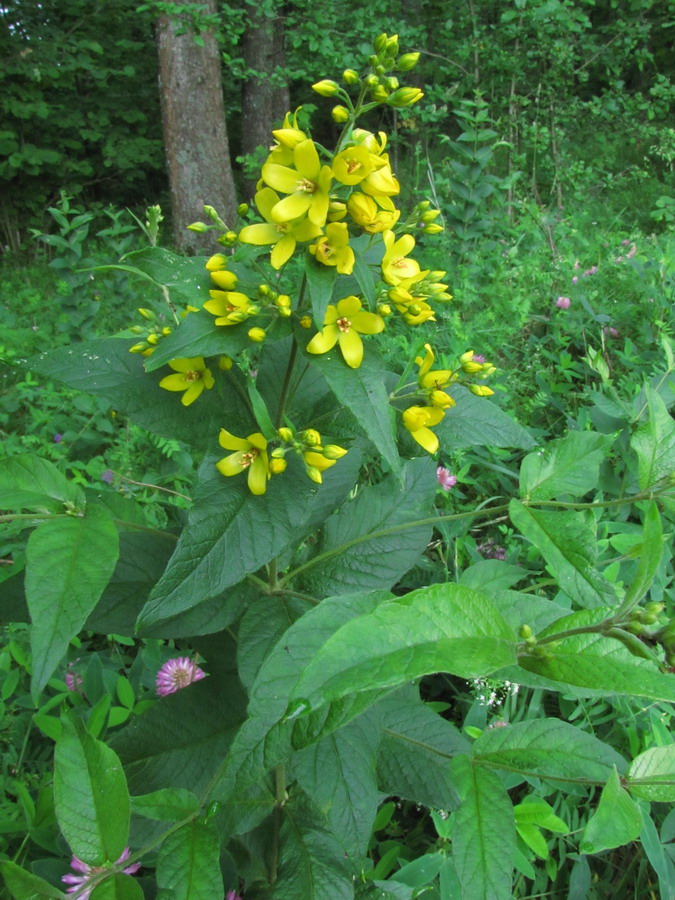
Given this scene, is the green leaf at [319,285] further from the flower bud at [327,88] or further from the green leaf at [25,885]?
the green leaf at [25,885]

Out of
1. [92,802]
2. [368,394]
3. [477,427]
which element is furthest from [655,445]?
[92,802]

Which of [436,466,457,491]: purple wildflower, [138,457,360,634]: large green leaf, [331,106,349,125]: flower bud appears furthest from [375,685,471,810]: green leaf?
[331,106,349,125]: flower bud

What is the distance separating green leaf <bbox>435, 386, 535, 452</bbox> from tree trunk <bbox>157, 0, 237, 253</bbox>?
3972 millimetres

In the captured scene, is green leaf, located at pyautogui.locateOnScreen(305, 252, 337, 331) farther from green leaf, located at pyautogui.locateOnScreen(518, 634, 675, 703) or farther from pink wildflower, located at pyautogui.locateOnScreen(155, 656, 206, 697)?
pink wildflower, located at pyautogui.locateOnScreen(155, 656, 206, 697)

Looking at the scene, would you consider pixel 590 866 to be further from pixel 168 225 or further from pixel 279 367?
pixel 168 225

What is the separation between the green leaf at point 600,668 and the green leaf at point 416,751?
0.49m

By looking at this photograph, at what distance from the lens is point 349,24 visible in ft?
17.1

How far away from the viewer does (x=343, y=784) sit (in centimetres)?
92

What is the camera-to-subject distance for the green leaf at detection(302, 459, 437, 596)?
1.18 m

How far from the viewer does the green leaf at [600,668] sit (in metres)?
0.59

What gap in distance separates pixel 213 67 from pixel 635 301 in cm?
378

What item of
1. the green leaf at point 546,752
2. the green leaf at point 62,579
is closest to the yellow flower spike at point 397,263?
the green leaf at point 62,579

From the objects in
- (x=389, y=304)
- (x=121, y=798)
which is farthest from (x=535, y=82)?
(x=121, y=798)

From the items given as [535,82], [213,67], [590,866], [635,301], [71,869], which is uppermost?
[213,67]
